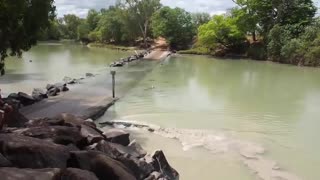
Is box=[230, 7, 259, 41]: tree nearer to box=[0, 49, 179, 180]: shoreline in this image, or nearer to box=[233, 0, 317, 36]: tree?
box=[233, 0, 317, 36]: tree

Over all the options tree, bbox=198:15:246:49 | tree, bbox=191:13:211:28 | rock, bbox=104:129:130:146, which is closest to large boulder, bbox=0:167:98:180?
rock, bbox=104:129:130:146

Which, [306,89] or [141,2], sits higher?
[141,2]

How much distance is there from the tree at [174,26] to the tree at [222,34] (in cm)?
916

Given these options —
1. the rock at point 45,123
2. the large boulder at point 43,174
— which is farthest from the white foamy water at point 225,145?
the large boulder at point 43,174

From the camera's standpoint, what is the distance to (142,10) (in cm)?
7081

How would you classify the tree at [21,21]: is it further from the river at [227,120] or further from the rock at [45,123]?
the rock at [45,123]

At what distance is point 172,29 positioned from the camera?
6706 cm

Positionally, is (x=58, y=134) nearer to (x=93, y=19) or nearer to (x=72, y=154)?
(x=72, y=154)

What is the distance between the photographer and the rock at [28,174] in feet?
21.0

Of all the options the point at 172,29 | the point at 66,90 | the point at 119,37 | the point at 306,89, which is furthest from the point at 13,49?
the point at 119,37

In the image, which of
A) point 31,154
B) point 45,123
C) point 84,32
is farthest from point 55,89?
point 84,32

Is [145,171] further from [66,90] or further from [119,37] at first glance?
[119,37]

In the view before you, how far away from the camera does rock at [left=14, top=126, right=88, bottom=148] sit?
9031mm

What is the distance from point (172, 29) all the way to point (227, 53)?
12.9m
